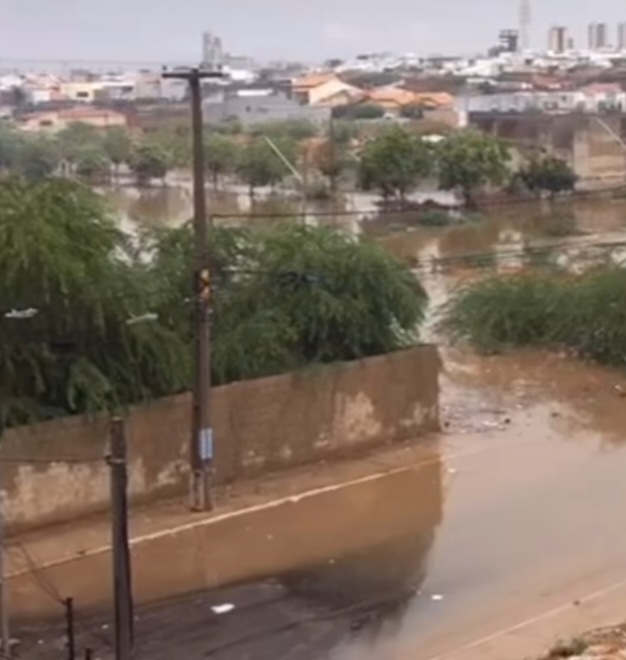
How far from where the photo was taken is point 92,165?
81438 mm

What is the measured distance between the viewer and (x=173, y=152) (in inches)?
3179

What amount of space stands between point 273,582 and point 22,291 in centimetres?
468

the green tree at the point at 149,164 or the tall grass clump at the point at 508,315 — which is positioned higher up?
the tall grass clump at the point at 508,315

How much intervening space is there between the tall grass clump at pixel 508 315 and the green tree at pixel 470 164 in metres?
34.4

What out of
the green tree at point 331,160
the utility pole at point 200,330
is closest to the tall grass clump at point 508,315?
the utility pole at point 200,330

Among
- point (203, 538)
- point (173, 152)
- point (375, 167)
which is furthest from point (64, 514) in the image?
point (173, 152)

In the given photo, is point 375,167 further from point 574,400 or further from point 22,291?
point 22,291

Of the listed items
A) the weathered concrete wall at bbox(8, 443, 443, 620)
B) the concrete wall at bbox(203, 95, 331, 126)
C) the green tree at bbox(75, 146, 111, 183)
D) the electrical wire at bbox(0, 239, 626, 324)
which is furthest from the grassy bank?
the concrete wall at bbox(203, 95, 331, 126)

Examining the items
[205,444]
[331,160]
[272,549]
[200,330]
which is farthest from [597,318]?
[331,160]

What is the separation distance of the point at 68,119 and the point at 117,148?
25.0 metres

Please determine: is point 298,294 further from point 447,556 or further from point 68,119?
point 68,119

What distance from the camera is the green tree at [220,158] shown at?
7688 centimetres

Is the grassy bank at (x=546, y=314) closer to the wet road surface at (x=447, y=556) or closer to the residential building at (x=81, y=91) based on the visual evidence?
the wet road surface at (x=447, y=556)

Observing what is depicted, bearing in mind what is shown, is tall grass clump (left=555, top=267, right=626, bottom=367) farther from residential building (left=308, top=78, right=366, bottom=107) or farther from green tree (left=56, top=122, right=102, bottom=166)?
residential building (left=308, top=78, right=366, bottom=107)
